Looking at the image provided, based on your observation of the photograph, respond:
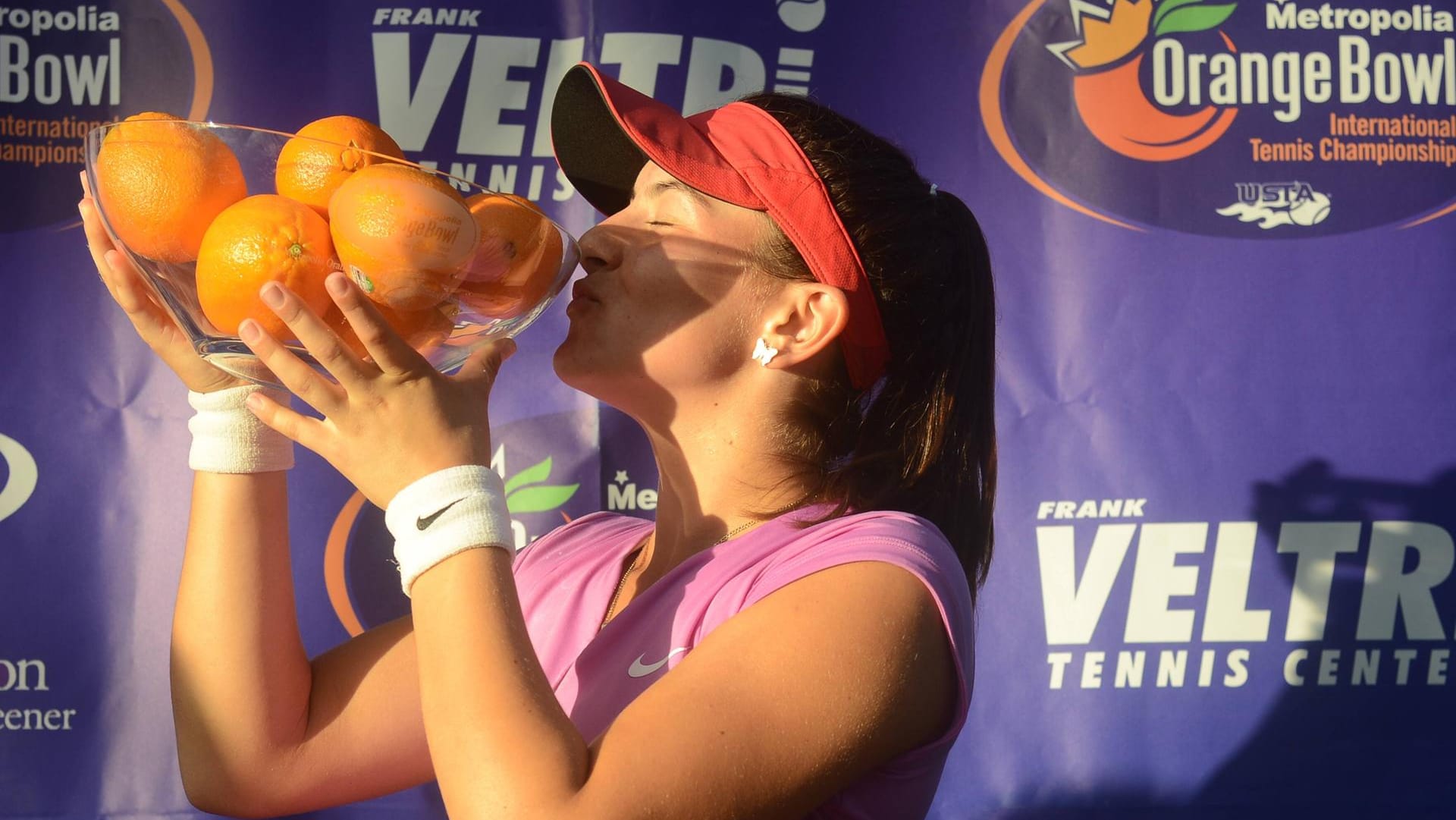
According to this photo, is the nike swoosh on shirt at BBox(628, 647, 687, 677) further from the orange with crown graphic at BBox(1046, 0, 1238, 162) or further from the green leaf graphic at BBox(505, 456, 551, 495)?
the orange with crown graphic at BBox(1046, 0, 1238, 162)

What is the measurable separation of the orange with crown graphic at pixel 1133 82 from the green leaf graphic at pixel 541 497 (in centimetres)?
117

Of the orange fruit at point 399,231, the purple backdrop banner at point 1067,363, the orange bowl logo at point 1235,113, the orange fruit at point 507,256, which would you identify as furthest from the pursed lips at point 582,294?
the orange bowl logo at point 1235,113

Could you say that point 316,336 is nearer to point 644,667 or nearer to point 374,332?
point 374,332

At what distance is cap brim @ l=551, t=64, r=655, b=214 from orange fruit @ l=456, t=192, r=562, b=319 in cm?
25

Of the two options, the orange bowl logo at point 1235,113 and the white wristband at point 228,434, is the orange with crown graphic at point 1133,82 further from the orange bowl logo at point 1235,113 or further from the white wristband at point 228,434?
the white wristband at point 228,434

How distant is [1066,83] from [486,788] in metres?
1.78

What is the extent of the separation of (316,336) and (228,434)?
0.39 metres

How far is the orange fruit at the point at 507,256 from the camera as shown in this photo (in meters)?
1.09

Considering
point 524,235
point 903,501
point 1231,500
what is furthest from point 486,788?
point 1231,500

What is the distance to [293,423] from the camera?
1052 millimetres

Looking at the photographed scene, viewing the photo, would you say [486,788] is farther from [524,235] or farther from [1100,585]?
[1100,585]

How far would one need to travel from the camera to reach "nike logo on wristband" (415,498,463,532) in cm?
102

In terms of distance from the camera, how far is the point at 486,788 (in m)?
0.93

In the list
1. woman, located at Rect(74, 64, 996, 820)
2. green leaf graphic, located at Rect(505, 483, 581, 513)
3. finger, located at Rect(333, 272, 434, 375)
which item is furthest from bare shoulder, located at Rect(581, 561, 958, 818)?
green leaf graphic, located at Rect(505, 483, 581, 513)
